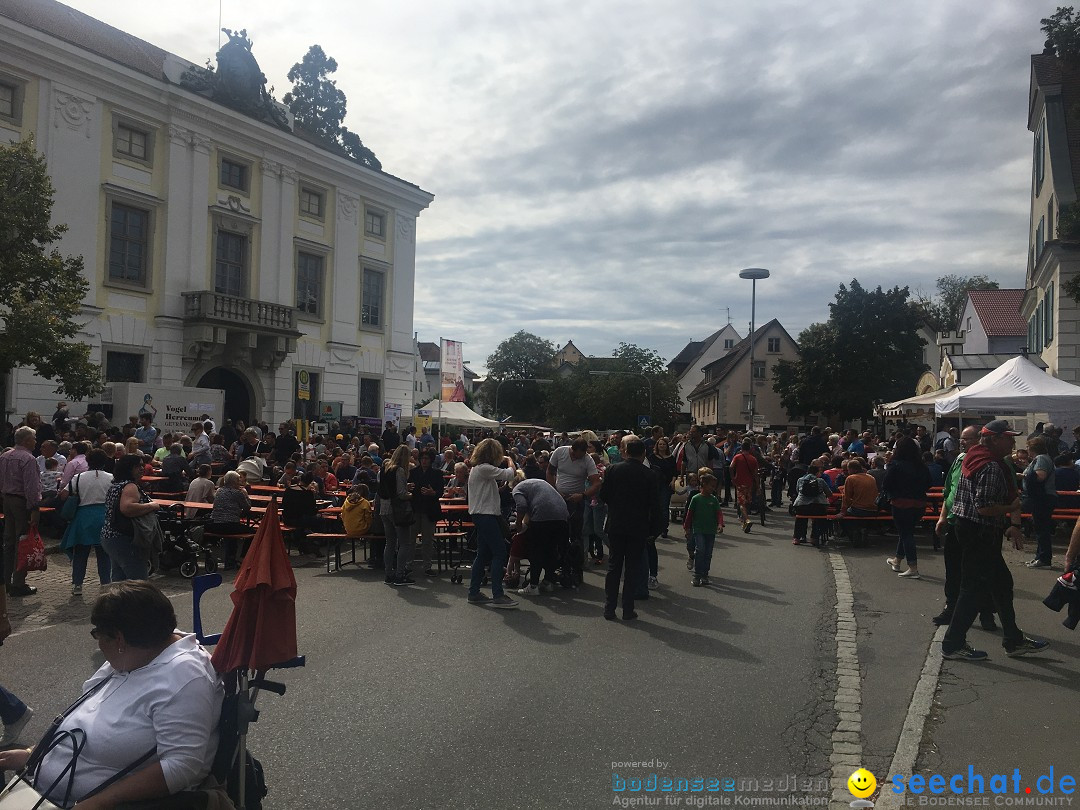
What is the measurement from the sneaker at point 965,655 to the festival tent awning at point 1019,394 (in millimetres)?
10283

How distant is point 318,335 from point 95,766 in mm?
33339

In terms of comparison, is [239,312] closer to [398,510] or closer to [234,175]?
[234,175]

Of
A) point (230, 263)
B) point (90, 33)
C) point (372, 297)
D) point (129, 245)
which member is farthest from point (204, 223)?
point (372, 297)

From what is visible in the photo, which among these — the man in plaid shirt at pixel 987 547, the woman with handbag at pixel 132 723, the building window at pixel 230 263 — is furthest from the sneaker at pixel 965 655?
the building window at pixel 230 263

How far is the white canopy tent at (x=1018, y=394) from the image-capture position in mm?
15484

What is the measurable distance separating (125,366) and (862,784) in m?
27.7

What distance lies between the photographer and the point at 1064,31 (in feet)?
75.4

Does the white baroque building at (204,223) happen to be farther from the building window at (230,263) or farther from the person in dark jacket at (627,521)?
the person in dark jacket at (627,521)

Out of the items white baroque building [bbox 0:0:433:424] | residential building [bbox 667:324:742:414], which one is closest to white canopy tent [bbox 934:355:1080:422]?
white baroque building [bbox 0:0:433:424]

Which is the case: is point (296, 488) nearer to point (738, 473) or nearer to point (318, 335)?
point (738, 473)

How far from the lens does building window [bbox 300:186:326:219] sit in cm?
3441

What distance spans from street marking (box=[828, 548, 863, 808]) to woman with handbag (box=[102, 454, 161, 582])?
20.2ft

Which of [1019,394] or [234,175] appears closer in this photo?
[1019,394]

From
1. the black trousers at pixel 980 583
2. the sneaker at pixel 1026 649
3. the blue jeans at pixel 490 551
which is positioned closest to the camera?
the black trousers at pixel 980 583
